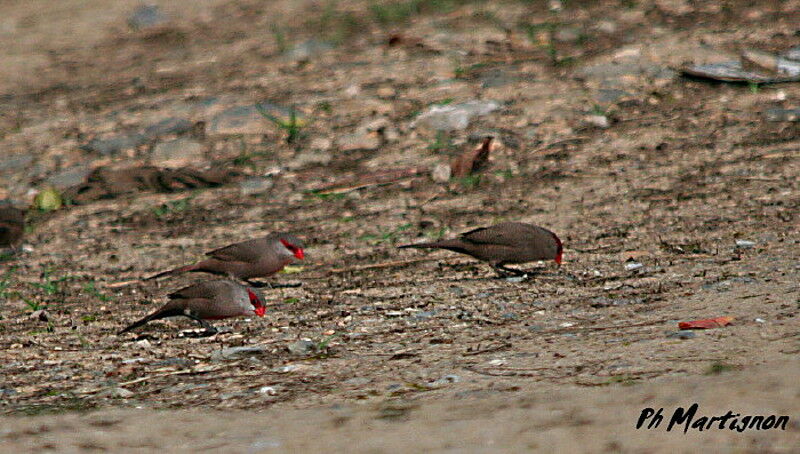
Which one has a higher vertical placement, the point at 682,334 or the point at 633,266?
the point at 682,334

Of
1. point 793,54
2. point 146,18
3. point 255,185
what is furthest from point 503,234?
point 146,18

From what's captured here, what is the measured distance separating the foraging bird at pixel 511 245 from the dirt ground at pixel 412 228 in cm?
13

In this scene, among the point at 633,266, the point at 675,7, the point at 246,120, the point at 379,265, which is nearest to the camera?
the point at 633,266

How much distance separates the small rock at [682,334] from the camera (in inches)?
143

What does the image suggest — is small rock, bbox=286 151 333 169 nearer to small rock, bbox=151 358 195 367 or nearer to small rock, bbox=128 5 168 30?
small rock, bbox=151 358 195 367

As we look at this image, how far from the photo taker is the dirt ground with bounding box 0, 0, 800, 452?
10.6 ft

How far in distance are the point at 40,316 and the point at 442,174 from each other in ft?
7.87

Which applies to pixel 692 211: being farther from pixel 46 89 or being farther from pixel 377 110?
pixel 46 89

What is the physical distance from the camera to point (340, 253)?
17.6ft

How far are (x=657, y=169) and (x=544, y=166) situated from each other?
0.64 metres

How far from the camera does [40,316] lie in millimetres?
→ 4754

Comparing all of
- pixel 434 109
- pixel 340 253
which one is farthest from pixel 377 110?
pixel 340 253

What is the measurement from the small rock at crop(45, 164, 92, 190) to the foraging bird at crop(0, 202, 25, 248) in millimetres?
778

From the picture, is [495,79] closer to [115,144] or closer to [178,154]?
[178,154]
